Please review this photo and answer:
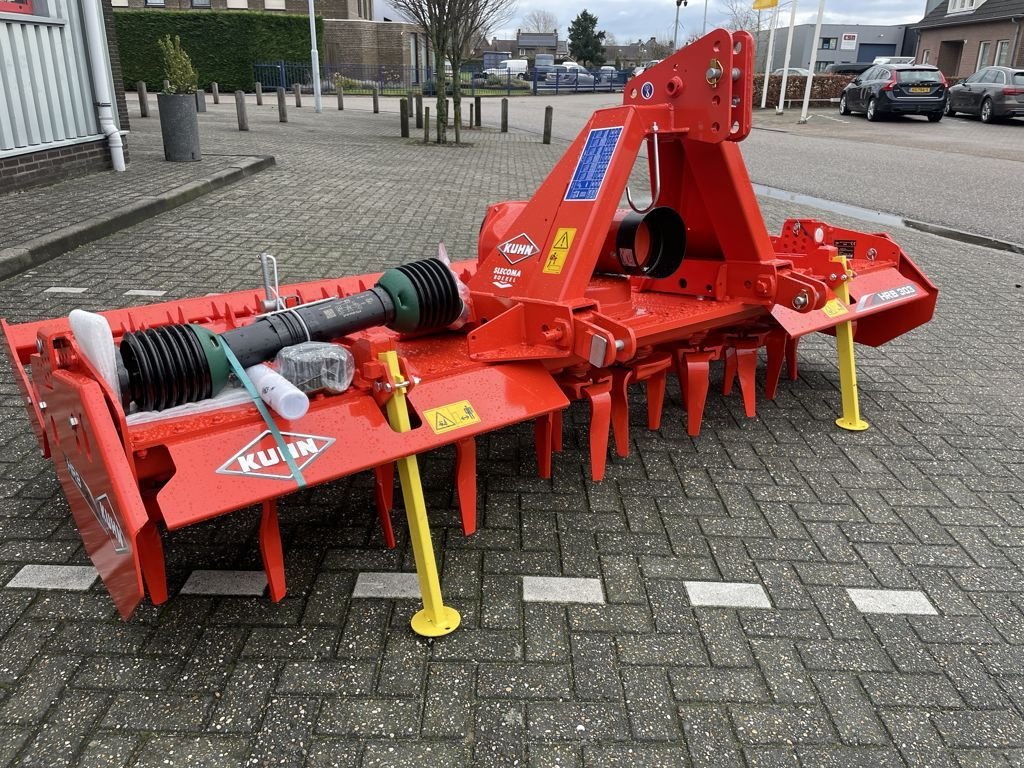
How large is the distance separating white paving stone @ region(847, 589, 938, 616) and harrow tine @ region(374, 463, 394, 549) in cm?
171

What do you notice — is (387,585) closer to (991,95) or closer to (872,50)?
(991,95)

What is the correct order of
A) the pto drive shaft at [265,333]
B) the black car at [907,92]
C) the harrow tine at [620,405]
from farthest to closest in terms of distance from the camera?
the black car at [907,92]
the harrow tine at [620,405]
the pto drive shaft at [265,333]

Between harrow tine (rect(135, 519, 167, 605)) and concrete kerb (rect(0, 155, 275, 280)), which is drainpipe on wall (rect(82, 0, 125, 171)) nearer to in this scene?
concrete kerb (rect(0, 155, 275, 280))

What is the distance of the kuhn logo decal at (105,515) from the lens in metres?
1.97

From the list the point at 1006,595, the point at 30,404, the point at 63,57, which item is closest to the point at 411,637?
the point at 30,404

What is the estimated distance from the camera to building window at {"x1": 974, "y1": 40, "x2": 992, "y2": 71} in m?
38.5

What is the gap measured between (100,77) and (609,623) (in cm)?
965

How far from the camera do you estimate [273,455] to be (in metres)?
2.20

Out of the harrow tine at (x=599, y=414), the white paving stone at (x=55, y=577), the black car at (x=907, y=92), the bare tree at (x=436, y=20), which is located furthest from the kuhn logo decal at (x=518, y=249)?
the black car at (x=907, y=92)

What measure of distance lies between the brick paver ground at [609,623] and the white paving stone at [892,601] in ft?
0.14

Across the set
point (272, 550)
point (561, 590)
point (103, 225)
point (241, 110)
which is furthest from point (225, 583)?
point (241, 110)

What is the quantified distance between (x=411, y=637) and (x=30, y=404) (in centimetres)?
170

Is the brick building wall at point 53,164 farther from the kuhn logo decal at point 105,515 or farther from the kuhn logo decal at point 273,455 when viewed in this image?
the kuhn logo decal at point 273,455

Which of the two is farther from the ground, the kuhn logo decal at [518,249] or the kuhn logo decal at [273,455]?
the kuhn logo decal at [518,249]
